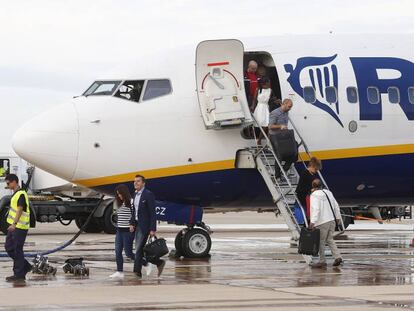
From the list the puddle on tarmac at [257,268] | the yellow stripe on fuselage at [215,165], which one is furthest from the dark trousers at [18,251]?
the yellow stripe on fuselage at [215,165]

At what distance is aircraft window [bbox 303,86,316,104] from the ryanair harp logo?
0.05 m

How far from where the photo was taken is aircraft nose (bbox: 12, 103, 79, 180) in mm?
22734

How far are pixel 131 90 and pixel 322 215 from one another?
523 centimetres

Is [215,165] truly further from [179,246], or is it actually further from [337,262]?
[337,262]

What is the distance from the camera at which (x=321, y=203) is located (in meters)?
21.4

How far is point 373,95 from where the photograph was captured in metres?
24.3

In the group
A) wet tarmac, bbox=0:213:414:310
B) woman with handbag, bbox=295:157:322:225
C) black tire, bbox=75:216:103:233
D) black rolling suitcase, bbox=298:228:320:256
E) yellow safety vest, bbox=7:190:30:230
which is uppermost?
black tire, bbox=75:216:103:233

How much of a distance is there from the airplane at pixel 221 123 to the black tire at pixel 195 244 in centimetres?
3

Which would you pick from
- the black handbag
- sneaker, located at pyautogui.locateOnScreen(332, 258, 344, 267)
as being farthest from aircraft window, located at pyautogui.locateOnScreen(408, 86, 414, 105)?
the black handbag

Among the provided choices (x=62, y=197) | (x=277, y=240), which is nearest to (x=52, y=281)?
(x=277, y=240)

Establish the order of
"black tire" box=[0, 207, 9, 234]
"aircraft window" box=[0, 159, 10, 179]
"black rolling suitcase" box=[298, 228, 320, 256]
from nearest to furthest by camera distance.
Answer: "black rolling suitcase" box=[298, 228, 320, 256]
"black tire" box=[0, 207, 9, 234]
"aircraft window" box=[0, 159, 10, 179]

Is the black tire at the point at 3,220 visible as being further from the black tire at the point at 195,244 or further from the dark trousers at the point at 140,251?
the dark trousers at the point at 140,251

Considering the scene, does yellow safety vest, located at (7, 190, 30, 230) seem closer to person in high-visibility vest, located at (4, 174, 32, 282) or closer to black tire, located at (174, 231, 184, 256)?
person in high-visibility vest, located at (4, 174, 32, 282)

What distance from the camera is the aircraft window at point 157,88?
23484mm
